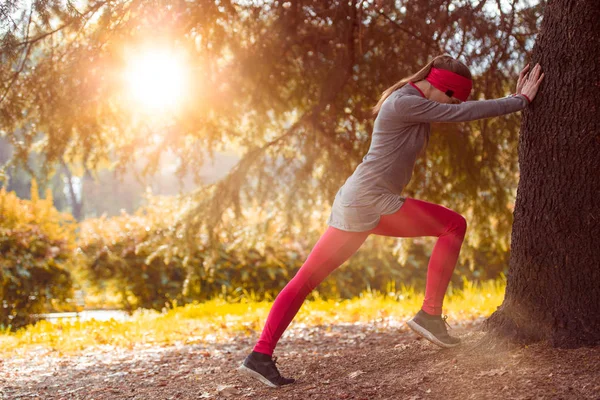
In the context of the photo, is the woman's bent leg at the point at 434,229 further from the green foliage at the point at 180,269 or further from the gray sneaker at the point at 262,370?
the green foliage at the point at 180,269

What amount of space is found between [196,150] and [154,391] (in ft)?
9.80

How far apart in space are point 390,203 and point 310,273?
1.85 ft

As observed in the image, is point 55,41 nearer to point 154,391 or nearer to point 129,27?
point 129,27

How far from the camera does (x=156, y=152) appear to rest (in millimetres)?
6078

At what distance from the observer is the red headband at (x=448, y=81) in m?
3.37

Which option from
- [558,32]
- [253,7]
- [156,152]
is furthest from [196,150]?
[558,32]

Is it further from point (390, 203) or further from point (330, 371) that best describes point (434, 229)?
point (330, 371)

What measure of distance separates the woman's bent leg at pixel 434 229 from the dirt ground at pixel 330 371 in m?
0.44

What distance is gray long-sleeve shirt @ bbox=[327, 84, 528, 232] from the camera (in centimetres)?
325

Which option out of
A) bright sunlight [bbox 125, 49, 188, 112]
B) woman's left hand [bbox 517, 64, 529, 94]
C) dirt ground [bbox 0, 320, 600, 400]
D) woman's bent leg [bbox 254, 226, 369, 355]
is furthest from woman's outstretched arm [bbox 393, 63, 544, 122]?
bright sunlight [bbox 125, 49, 188, 112]

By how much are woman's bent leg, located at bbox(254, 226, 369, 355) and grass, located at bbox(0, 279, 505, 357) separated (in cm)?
246

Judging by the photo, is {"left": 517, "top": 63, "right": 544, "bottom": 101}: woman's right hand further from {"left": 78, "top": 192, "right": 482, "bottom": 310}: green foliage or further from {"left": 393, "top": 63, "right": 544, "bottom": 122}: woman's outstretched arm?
{"left": 78, "top": 192, "right": 482, "bottom": 310}: green foliage

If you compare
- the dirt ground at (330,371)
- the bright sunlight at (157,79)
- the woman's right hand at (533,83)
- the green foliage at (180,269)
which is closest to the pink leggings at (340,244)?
the dirt ground at (330,371)

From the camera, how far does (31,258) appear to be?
784 cm
